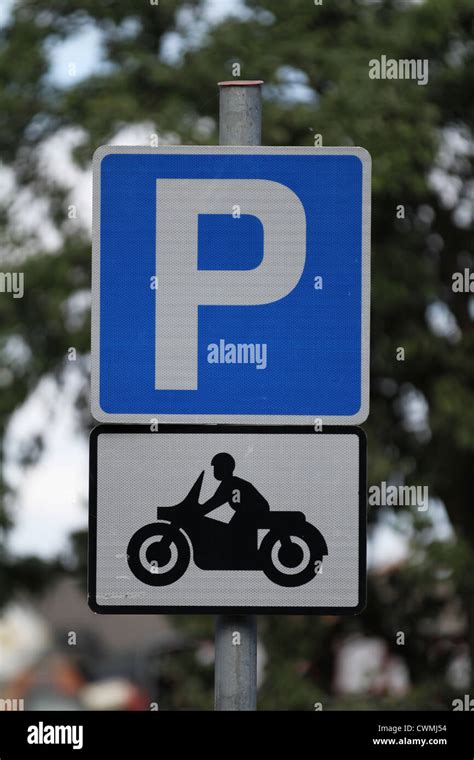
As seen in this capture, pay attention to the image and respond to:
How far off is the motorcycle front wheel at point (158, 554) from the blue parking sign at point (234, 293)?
0.65 ft

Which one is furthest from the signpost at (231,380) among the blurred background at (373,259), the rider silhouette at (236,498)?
the blurred background at (373,259)

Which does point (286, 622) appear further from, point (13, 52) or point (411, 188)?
→ point (13, 52)

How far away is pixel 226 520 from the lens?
7.81ft

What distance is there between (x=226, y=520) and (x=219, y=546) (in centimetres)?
5

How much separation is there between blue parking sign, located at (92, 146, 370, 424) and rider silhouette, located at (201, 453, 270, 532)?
0.09m

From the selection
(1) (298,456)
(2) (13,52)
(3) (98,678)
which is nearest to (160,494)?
(1) (298,456)

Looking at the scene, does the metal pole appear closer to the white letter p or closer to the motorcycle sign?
the motorcycle sign

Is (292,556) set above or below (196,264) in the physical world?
below

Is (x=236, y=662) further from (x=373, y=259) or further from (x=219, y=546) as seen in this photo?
(x=373, y=259)

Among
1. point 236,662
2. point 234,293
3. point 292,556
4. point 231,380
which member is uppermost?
point 234,293

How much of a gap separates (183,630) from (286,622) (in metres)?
1.12

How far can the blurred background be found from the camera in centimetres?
981

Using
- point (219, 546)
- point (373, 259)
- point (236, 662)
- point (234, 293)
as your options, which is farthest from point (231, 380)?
point (373, 259)

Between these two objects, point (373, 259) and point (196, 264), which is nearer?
point (196, 264)
